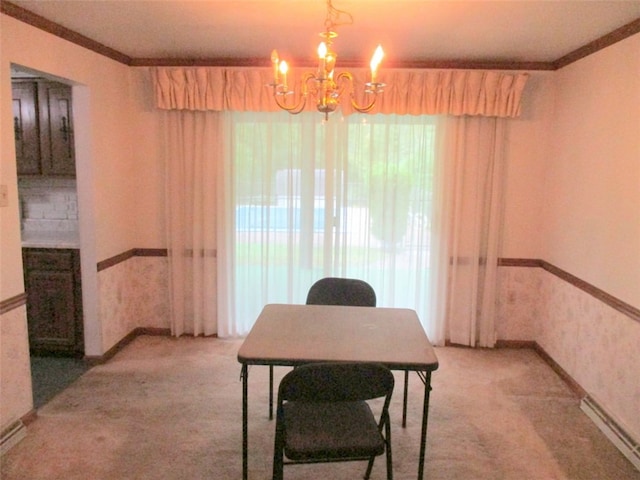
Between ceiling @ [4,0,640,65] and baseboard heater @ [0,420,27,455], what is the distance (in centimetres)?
229

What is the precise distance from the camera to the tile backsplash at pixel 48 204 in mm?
3955

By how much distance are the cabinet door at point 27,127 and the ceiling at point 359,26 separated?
72 cm

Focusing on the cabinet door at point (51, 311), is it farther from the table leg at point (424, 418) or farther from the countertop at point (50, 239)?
the table leg at point (424, 418)

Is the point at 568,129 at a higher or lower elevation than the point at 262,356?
higher

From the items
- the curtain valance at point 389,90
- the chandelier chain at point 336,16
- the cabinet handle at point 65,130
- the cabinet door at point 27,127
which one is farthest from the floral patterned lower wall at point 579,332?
the cabinet door at point 27,127

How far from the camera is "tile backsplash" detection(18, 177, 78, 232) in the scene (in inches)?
156

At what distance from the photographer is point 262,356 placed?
6.63ft

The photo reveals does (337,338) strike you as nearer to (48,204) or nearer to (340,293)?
(340,293)

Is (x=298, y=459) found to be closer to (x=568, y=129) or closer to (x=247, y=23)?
(x=247, y=23)

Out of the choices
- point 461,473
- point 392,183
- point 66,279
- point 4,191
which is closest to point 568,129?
point 392,183

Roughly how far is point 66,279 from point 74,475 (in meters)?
1.63

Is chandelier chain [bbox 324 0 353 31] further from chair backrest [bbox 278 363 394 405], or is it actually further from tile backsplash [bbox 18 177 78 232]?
tile backsplash [bbox 18 177 78 232]

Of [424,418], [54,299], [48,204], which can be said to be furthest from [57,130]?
[424,418]

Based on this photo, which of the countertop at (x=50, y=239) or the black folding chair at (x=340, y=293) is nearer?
the black folding chair at (x=340, y=293)
